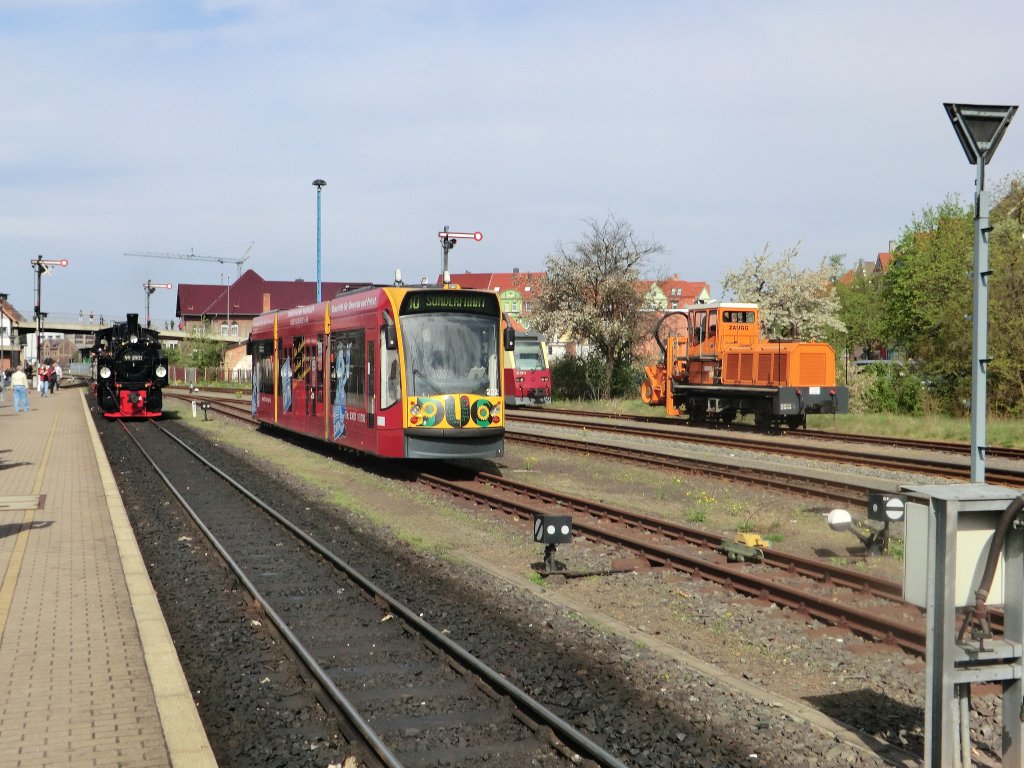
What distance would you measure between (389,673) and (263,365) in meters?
22.6

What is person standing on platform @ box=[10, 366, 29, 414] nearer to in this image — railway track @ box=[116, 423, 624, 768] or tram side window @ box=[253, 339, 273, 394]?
tram side window @ box=[253, 339, 273, 394]

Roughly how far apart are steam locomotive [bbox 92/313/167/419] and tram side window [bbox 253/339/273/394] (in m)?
8.63

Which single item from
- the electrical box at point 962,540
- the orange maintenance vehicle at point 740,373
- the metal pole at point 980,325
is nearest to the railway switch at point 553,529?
the metal pole at point 980,325

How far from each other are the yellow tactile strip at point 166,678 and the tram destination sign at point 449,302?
7111 mm

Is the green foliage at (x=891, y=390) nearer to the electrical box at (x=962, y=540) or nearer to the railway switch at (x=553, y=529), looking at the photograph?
the railway switch at (x=553, y=529)

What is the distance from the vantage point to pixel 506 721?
638 cm

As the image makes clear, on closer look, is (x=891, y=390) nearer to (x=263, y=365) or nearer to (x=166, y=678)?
(x=263, y=365)

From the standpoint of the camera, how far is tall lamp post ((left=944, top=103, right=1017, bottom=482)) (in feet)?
26.3

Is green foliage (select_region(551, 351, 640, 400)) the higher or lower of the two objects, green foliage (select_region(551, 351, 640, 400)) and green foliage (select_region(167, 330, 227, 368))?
the lower

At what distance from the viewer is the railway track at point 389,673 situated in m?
5.91

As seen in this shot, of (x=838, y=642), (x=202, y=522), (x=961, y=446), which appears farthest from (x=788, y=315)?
(x=838, y=642)

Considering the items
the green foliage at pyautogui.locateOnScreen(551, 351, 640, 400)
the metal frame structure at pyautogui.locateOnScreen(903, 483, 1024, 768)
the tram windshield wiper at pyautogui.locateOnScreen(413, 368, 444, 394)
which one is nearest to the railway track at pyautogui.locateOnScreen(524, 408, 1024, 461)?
the tram windshield wiper at pyautogui.locateOnScreen(413, 368, 444, 394)

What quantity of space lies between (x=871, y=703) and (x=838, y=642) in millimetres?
1389

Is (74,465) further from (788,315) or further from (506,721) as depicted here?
(788,315)
